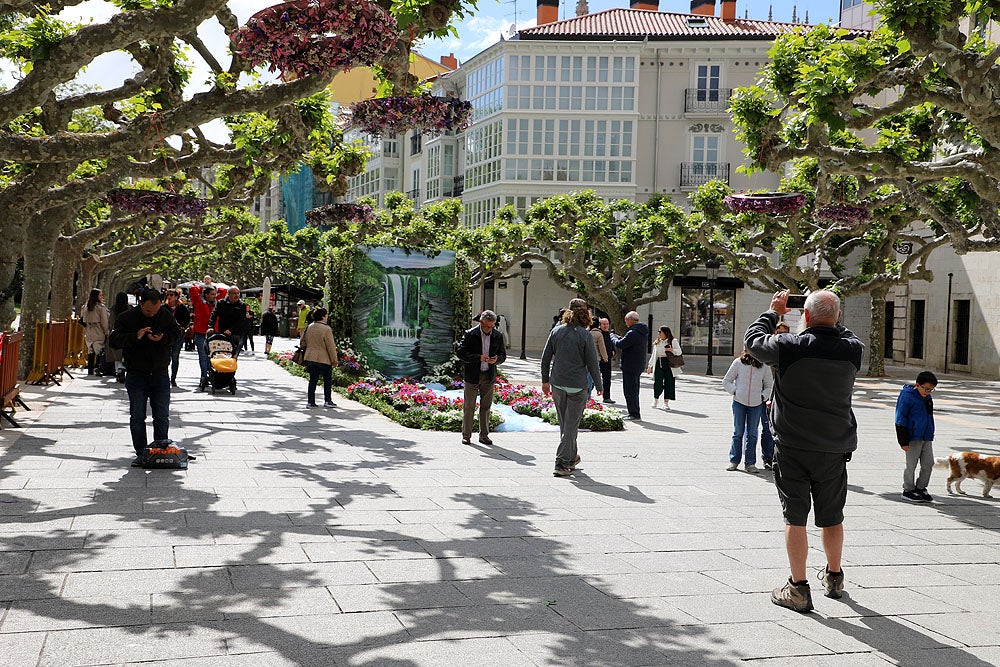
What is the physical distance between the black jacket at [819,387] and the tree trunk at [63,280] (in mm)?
19765

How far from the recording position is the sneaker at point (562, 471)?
9.95 m

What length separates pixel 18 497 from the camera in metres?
7.62

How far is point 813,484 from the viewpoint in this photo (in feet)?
18.5

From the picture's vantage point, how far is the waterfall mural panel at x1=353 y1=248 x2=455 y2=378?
65.4 ft

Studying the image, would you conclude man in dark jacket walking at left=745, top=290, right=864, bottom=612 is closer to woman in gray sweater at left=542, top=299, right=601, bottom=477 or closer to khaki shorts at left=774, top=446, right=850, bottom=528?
khaki shorts at left=774, top=446, right=850, bottom=528

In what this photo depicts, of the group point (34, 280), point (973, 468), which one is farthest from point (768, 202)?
point (34, 280)

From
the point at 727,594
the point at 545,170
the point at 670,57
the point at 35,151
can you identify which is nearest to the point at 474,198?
the point at 545,170

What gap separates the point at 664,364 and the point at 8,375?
10.9 meters

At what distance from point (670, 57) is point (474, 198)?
1136 cm

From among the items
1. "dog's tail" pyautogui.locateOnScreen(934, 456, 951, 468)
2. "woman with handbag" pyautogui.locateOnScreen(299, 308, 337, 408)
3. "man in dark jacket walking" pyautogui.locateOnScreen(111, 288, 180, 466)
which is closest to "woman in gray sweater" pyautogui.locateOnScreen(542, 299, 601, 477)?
"dog's tail" pyautogui.locateOnScreen(934, 456, 951, 468)

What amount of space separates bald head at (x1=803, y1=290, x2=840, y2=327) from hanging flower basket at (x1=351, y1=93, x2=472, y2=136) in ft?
20.4

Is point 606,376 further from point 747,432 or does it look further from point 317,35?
point 317,35

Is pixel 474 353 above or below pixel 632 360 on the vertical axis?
above

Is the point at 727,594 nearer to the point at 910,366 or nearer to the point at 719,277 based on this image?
the point at 910,366
